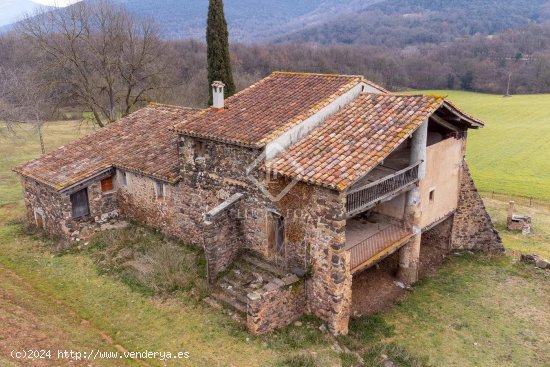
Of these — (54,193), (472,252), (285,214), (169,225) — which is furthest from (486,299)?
(54,193)

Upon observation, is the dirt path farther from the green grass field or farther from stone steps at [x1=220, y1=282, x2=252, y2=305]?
the green grass field

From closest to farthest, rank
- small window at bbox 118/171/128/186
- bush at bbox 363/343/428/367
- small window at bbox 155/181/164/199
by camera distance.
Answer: bush at bbox 363/343/428/367
small window at bbox 155/181/164/199
small window at bbox 118/171/128/186

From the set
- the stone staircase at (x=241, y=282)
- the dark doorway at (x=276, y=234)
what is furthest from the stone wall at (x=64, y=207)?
the dark doorway at (x=276, y=234)

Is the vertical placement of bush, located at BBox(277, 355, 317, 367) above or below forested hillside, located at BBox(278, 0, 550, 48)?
below

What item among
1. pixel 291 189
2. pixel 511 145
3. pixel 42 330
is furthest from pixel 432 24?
pixel 42 330

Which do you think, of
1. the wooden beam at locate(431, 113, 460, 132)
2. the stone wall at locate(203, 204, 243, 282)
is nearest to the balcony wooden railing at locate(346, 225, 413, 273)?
the stone wall at locate(203, 204, 243, 282)

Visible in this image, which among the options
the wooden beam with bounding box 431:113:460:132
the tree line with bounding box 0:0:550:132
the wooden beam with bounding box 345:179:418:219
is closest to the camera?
the wooden beam with bounding box 345:179:418:219

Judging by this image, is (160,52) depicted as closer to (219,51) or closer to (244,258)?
(219,51)
